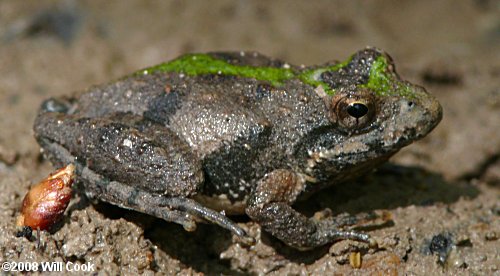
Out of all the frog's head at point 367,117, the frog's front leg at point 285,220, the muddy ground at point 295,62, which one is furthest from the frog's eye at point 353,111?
the muddy ground at point 295,62

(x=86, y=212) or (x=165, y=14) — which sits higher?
(x=165, y=14)

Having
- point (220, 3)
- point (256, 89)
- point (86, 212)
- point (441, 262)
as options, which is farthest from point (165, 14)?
point (441, 262)

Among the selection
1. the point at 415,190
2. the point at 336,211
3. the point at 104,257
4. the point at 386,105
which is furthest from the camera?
the point at 415,190

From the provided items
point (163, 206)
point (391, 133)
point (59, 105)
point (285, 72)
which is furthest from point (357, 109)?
point (59, 105)

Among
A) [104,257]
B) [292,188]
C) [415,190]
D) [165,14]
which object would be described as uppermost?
[165,14]

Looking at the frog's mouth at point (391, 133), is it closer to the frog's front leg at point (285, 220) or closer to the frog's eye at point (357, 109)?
the frog's eye at point (357, 109)

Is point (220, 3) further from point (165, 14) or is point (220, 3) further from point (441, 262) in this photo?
point (441, 262)

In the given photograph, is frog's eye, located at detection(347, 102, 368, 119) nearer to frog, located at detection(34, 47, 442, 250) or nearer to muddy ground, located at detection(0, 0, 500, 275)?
frog, located at detection(34, 47, 442, 250)

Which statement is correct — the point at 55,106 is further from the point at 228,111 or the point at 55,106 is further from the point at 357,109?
the point at 357,109
